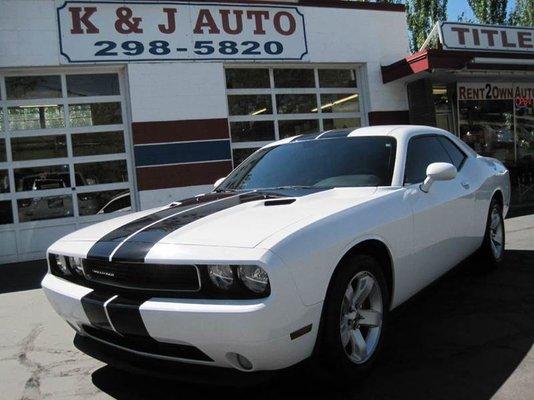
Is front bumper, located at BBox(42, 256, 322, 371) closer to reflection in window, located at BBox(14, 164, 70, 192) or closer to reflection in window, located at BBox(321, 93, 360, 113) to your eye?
reflection in window, located at BBox(14, 164, 70, 192)

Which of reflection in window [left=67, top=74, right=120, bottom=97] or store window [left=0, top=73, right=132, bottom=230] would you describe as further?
reflection in window [left=67, top=74, right=120, bottom=97]

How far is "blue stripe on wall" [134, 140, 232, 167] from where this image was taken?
9.86m

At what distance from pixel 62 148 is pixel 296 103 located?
15.1 feet

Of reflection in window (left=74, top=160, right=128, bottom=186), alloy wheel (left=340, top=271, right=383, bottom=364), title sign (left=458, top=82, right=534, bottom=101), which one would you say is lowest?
alloy wheel (left=340, top=271, right=383, bottom=364)

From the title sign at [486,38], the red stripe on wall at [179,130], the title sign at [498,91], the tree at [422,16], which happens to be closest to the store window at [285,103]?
the red stripe on wall at [179,130]

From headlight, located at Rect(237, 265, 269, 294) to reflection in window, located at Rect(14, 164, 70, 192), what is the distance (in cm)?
770

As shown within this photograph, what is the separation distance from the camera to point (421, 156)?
4.44 metres

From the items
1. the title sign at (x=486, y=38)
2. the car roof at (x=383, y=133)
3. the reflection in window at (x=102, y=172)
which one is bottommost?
the car roof at (x=383, y=133)

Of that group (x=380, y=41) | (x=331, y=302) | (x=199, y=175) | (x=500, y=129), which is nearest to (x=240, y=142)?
(x=199, y=175)

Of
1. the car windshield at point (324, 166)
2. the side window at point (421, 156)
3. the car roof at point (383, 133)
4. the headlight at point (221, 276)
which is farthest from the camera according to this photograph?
the car roof at point (383, 133)

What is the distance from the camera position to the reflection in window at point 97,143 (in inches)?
383

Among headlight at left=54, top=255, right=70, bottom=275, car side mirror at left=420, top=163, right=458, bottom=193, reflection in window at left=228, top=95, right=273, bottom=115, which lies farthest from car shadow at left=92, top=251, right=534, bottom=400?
reflection in window at left=228, top=95, right=273, bottom=115

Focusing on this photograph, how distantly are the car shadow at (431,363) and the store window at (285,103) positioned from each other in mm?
6657

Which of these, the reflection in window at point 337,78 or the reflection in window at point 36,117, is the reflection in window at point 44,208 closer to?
the reflection in window at point 36,117
